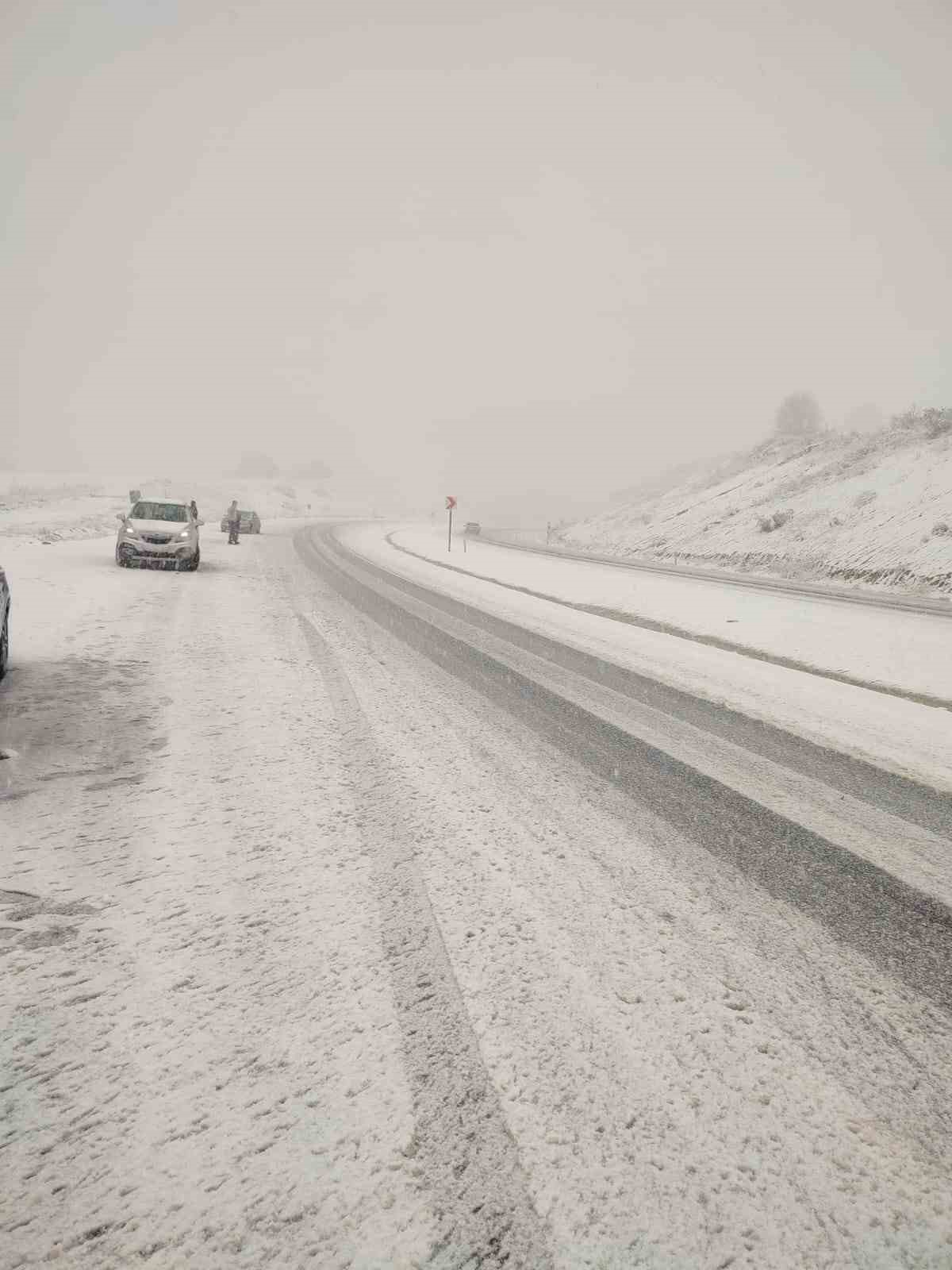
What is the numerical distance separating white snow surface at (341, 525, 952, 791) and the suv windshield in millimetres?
7210

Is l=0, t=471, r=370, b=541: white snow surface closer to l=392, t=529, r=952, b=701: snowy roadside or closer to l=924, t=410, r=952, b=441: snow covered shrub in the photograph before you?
l=392, t=529, r=952, b=701: snowy roadside

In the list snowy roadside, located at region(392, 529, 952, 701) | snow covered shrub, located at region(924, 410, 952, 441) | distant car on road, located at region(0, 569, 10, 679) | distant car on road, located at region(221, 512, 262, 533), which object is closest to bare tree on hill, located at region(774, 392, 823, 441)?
snow covered shrub, located at region(924, 410, 952, 441)

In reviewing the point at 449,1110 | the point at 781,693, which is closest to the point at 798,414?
the point at 781,693

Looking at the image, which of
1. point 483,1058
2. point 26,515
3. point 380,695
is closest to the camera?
point 483,1058

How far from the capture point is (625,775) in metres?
4.02

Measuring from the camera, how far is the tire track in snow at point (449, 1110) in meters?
1.38

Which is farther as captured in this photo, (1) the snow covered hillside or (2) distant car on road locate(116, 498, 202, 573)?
(1) the snow covered hillside

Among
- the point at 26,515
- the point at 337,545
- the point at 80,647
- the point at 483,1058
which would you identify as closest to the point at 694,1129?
the point at 483,1058

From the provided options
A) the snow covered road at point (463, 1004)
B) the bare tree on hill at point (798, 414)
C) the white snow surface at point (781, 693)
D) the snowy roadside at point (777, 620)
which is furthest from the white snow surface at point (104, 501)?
the bare tree on hill at point (798, 414)

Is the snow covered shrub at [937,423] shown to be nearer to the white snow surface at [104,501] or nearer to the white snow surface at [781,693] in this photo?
the white snow surface at [781,693]

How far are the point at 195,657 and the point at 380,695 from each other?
2.27 metres

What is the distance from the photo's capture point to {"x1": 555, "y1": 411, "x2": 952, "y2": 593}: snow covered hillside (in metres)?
20.8

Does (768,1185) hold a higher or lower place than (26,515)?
lower

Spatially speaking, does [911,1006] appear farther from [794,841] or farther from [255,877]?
[255,877]
